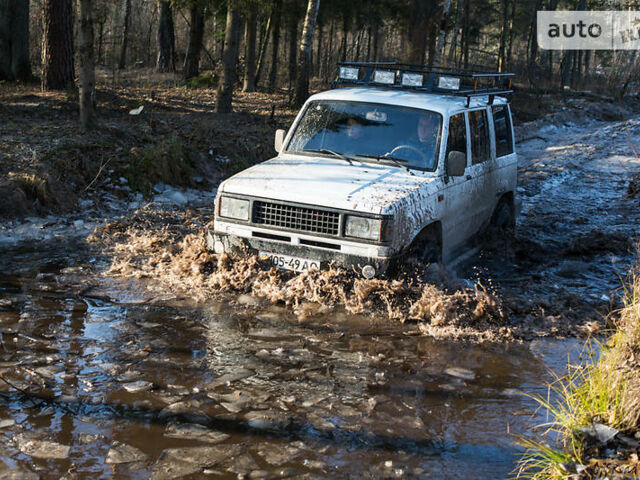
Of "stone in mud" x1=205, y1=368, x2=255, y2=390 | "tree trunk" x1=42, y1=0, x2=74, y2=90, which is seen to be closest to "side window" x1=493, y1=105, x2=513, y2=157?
"stone in mud" x1=205, y1=368, x2=255, y2=390

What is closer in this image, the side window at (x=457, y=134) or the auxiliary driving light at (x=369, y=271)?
the auxiliary driving light at (x=369, y=271)

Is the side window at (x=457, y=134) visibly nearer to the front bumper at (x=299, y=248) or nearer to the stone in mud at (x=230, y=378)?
the front bumper at (x=299, y=248)

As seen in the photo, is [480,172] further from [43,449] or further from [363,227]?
[43,449]

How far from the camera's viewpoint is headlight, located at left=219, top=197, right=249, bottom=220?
6688 millimetres

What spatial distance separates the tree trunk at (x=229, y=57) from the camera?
15430 mm

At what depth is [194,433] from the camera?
4.29m

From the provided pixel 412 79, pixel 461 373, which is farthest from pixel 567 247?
pixel 461 373

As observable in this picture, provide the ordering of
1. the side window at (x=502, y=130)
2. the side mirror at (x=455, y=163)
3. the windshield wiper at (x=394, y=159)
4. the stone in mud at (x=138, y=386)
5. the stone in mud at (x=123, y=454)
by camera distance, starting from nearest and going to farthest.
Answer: the stone in mud at (x=123, y=454)
the stone in mud at (x=138, y=386)
the side mirror at (x=455, y=163)
the windshield wiper at (x=394, y=159)
the side window at (x=502, y=130)

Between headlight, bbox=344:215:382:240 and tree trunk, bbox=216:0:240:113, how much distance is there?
33.4ft

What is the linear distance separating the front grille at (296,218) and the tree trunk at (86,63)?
628cm

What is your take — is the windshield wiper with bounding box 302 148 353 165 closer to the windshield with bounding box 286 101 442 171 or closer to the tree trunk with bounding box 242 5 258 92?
the windshield with bounding box 286 101 442 171

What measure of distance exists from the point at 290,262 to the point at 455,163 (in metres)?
1.97

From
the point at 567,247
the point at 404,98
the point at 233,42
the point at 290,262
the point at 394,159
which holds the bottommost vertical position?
the point at 567,247

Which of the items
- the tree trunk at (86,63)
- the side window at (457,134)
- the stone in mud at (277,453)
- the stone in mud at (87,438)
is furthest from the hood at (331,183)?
the tree trunk at (86,63)
